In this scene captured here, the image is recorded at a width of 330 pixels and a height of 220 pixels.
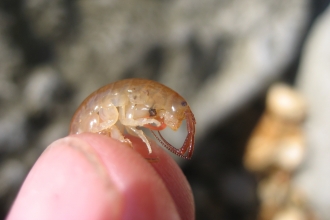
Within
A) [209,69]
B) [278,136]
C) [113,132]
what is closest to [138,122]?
[113,132]

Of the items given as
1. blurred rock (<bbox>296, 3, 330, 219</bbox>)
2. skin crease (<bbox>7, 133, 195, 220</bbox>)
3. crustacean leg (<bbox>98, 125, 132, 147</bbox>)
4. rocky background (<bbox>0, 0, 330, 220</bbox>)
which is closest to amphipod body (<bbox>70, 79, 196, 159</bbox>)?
crustacean leg (<bbox>98, 125, 132, 147</bbox>)

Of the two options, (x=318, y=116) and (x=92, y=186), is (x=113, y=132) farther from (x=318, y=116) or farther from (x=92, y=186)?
(x=318, y=116)

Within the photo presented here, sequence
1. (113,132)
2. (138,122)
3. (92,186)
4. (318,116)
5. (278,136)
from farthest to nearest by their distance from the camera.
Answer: (278,136)
(318,116)
(113,132)
(138,122)
(92,186)

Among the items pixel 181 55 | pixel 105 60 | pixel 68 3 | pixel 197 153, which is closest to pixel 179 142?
pixel 197 153

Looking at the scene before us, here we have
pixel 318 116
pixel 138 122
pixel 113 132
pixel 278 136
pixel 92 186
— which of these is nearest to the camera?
pixel 92 186

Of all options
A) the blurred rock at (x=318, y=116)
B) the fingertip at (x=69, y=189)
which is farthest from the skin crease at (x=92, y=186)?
the blurred rock at (x=318, y=116)

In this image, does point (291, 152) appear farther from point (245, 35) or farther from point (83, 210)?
point (83, 210)
